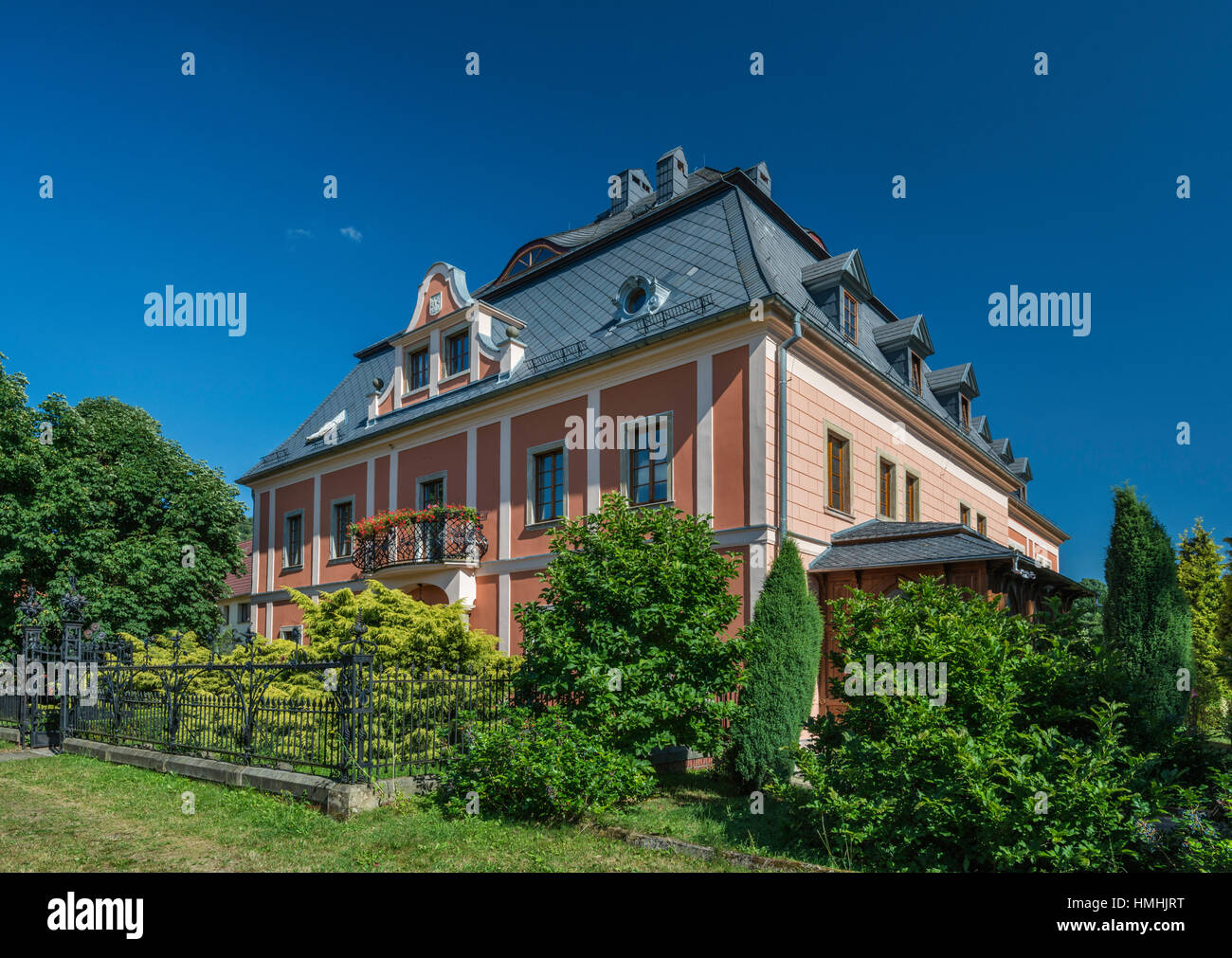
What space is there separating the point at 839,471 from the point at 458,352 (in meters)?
9.74

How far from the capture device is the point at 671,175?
22.0 metres

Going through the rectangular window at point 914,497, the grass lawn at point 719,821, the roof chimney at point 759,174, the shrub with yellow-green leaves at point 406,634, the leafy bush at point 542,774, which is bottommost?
the grass lawn at point 719,821

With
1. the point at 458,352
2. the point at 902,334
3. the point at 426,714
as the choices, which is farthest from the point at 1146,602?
the point at 458,352

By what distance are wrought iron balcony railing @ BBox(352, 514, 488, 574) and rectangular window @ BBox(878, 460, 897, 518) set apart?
29.1 ft

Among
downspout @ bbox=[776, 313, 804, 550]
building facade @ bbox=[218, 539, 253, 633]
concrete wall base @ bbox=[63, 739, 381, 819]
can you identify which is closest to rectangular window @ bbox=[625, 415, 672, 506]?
downspout @ bbox=[776, 313, 804, 550]

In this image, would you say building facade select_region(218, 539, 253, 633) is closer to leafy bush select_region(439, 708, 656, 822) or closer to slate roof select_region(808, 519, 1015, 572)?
slate roof select_region(808, 519, 1015, 572)

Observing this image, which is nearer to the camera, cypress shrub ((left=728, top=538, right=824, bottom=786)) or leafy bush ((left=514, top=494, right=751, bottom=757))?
leafy bush ((left=514, top=494, right=751, bottom=757))

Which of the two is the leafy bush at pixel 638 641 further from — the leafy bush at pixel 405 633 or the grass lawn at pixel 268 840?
the grass lawn at pixel 268 840

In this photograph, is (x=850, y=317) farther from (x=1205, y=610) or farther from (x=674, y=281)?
(x=1205, y=610)

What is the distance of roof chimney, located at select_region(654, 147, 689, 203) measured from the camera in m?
22.0

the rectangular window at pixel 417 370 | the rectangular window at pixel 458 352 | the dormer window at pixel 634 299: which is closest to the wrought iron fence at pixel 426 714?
the dormer window at pixel 634 299

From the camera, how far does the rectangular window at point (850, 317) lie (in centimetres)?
1845

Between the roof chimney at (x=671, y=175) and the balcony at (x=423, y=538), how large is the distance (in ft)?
32.1
